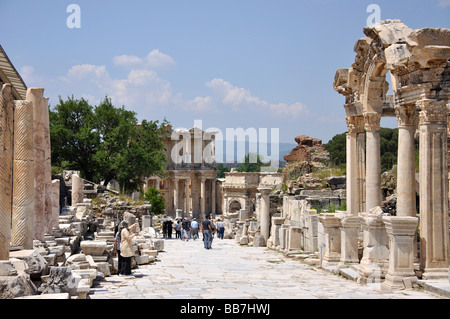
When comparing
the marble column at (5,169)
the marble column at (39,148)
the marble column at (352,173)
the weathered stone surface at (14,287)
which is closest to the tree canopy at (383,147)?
the marble column at (352,173)

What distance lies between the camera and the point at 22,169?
9.62m

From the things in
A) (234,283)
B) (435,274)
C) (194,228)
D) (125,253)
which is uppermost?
(125,253)

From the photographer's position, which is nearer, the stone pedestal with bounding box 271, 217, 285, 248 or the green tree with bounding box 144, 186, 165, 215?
the stone pedestal with bounding box 271, 217, 285, 248

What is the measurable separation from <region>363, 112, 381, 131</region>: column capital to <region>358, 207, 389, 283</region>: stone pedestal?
2.05 metres

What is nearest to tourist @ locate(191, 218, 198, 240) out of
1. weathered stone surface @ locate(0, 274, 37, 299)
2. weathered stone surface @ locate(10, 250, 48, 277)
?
weathered stone surface @ locate(10, 250, 48, 277)

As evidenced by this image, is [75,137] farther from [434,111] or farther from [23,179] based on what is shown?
[434,111]

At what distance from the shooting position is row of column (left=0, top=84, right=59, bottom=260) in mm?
7848

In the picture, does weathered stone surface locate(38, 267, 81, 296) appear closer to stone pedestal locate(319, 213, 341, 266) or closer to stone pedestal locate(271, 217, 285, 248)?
stone pedestal locate(319, 213, 341, 266)

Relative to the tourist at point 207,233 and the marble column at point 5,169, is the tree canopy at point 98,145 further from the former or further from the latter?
the marble column at point 5,169

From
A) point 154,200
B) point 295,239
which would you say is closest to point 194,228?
point 295,239

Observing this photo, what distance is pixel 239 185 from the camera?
63.7 meters

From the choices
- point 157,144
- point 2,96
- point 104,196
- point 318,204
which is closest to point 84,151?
point 157,144

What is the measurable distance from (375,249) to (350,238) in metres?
1.76

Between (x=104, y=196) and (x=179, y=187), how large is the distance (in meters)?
44.1
